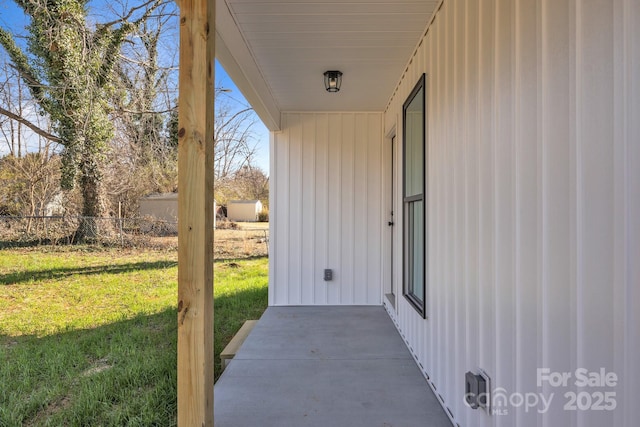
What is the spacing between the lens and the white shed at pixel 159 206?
8.95 meters

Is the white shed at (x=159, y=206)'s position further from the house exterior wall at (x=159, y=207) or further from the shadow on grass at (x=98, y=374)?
the shadow on grass at (x=98, y=374)

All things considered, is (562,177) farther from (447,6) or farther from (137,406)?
(137,406)

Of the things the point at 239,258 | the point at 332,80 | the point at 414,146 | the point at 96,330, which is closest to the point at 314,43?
the point at 332,80

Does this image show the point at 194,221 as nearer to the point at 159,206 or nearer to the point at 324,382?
the point at 324,382

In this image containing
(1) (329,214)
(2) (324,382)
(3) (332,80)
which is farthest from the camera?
(1) (329,214)

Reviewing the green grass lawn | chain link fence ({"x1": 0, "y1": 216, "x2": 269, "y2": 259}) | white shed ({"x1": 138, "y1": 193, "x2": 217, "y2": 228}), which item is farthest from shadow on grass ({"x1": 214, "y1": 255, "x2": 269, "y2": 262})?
white shed ({"x1": 138, "y1": 193, "x2": 217, "y2": 228})

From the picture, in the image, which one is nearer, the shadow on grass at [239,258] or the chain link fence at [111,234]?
the chain link fence at [111,234]

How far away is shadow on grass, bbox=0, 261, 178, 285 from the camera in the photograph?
6.16 meters

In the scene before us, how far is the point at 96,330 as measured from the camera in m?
3.96

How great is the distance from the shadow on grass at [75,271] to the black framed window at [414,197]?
6.28m

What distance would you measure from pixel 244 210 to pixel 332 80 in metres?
10.6

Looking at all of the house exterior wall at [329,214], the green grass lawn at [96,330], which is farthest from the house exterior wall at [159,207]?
the house exterior wall at [329,214]

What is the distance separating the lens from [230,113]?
25.4 feet

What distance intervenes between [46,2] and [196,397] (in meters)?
6.75
